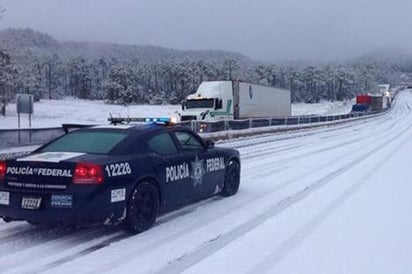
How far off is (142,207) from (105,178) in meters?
0.87

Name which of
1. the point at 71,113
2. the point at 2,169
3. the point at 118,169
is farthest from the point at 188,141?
the point at 71,113

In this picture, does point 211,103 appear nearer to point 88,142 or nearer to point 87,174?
point 88,142

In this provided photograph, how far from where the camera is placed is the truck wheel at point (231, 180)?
9746 millimetres

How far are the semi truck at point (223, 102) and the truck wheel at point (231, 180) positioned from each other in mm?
21027

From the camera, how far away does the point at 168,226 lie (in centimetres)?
745

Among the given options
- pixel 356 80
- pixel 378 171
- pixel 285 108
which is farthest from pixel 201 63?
pixel 378 171

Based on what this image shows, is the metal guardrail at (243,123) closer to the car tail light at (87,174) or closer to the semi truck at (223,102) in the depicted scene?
the semi truck at (223,102)

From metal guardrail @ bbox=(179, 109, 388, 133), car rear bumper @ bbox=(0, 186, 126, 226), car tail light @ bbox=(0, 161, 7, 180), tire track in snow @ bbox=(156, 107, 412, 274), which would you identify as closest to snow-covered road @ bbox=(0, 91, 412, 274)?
tire track in snow @ bbox=(156, 107, 412, 274)

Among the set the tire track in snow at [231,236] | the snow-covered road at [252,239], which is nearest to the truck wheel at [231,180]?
the snow-covered road at [252,239]

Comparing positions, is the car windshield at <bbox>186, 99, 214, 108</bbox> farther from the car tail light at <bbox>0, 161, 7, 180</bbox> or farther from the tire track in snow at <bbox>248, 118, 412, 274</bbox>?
the car tail light at <bbox>0, 161, 7, 180</bbox>

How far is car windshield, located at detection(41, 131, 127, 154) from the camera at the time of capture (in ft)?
23.3

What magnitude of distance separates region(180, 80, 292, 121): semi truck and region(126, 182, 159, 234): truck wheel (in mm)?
23923

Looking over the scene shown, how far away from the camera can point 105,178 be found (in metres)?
6.48

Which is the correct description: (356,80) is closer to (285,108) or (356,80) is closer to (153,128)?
(285,108)
